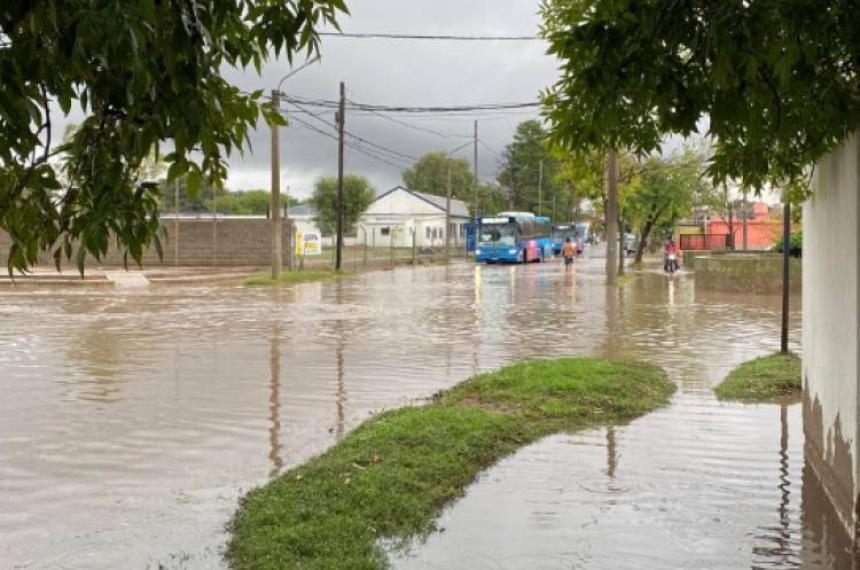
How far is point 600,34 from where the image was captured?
4059mm

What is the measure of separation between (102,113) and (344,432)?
6004 millimetres

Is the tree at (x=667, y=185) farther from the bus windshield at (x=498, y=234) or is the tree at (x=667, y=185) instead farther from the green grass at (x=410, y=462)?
the green grass at (x=410, y=462)

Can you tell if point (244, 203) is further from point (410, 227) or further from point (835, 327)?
point (835, 327)

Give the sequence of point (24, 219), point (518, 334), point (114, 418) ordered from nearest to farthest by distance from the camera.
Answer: point (24, 219) → point (114, 418) → point (518, 334)

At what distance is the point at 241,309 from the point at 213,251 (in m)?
24.6

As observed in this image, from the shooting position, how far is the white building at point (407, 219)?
87625 millimetres

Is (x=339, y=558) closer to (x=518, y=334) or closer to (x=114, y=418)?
(x=114, y=418)

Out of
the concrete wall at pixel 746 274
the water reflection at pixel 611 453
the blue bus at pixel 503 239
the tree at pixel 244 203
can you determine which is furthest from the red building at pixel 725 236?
the tree at pixel 244 203

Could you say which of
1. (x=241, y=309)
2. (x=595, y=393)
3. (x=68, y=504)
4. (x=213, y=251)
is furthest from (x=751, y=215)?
(x=68, y=504)

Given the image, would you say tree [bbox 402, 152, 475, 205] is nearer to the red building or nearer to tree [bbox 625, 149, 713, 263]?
the red building

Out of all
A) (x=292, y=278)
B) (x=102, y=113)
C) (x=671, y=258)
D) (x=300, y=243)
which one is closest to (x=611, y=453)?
(x=102, y=113)

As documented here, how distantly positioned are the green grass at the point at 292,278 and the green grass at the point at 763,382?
2173 centimetres

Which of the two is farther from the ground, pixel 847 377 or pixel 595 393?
pixel 847 377

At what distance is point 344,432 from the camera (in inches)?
339
